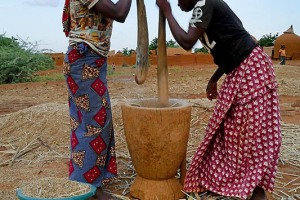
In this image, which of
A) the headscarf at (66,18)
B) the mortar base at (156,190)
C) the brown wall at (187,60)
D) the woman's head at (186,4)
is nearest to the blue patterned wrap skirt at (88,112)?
the headscarf at (66,18)

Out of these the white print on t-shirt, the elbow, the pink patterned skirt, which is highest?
the white print on t-shirt

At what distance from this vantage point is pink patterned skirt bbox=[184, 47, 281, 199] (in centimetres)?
300

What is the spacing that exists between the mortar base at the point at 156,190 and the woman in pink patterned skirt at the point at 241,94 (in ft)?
1.34

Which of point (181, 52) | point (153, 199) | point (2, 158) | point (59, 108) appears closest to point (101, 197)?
point (153, 199)

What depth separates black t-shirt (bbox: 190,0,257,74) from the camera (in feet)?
9.54

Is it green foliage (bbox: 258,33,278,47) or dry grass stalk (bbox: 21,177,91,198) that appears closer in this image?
dry grass stalk (bbox: 21,177,91,198)

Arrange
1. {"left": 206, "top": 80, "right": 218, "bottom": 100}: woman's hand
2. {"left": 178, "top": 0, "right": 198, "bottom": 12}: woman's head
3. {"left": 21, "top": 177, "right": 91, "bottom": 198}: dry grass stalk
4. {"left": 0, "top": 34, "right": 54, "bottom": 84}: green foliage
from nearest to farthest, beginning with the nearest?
1. {"left": 21, "top": 177, "right": 91, "bottom": 198}: dry grass stalk
2. {"left": 178, "top": 0, "right": 198, "bottom": 12}: woman's head
3. {"left": 206, "top": 80, "right": 218, "bottom": 100}: woman's hand
4. {"left": 0, "top": 34, "right": 54, "bottom": 84}: green foliage

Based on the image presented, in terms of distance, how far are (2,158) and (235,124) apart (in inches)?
111

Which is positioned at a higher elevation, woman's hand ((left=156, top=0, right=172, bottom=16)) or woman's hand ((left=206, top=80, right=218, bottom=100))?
woman's hand ((left=156, top=0, right=172, bottom=16))

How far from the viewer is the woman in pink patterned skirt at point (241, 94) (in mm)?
2959

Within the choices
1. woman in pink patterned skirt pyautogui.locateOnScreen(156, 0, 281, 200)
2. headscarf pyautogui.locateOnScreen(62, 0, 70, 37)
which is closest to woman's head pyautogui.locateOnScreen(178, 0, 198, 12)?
woman in pink patterned skirt pyautogui.locateOnScreen(156, 0, 281, 200)

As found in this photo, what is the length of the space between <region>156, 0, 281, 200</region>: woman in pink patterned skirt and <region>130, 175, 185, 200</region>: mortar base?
41cm

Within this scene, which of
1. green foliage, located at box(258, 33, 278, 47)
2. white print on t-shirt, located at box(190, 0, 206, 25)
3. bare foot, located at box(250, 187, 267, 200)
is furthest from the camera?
green foliage, located at box(258, 33, 278, 47)

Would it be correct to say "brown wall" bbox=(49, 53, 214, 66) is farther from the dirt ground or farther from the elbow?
the elbow
